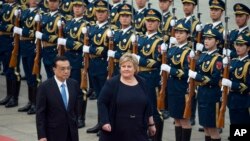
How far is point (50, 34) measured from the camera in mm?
15930

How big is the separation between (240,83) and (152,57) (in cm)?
166

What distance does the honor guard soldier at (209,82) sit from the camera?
1306 centimetres

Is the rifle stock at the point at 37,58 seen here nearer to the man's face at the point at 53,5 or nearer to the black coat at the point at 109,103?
the man's face at the point at 53,5

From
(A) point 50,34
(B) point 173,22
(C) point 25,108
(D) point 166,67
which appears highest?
(B) point 173,22

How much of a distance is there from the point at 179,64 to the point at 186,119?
821 mm

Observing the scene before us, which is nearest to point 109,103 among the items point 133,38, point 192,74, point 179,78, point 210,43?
point 192,74

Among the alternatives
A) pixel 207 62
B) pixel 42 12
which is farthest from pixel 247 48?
pixel 42 12

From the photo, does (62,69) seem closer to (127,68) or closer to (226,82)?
(127,68)

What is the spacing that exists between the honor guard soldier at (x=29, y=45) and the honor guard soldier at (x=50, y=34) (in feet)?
1.04

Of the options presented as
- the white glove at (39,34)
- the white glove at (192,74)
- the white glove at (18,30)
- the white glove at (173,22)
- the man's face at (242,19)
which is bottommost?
the white glove at (192,74)

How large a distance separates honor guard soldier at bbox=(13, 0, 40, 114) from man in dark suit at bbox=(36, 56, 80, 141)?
5105 millimetres

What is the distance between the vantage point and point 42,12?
1627cm

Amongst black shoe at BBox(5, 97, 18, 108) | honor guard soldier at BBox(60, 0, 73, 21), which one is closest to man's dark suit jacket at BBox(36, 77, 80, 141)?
honor guard soldier at BBox(60, 0, 73, 21)

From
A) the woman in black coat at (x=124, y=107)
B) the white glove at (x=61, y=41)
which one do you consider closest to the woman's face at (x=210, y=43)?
the woman in black coat at (x=124, y=107)
